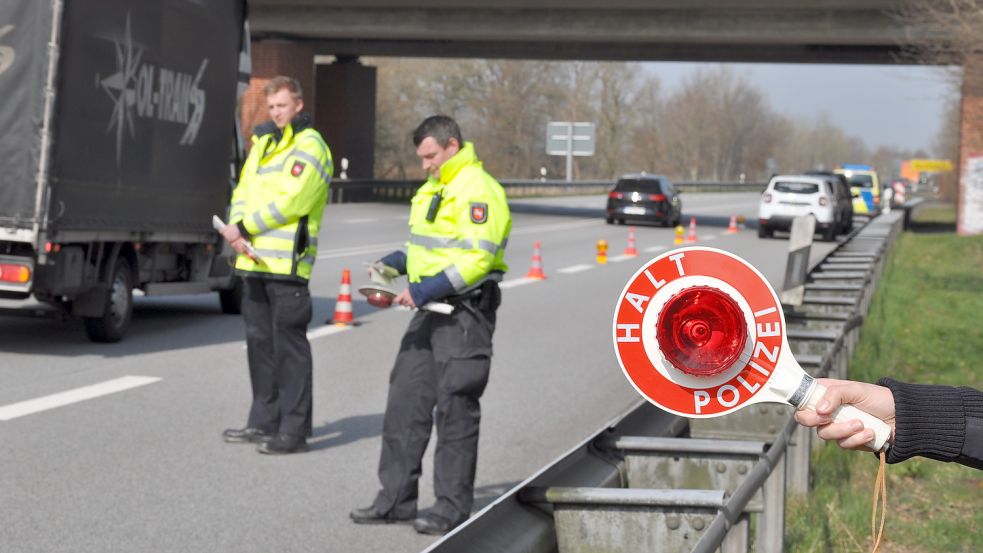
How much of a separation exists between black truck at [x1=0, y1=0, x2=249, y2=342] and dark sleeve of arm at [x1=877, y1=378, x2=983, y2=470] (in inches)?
303

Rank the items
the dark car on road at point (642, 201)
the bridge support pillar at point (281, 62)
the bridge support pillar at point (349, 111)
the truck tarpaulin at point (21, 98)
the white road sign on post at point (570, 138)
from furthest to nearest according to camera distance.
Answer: the white road sign on post at point (570, 138), the bridge support pillar at point (349, 111), the bridge support pillar at point (281, 62), the dark car on road at point (642, 201), the truck tarpaulin at point (21, 98)

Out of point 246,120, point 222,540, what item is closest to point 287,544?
point 222,540

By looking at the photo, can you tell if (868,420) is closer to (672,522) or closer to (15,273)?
(672,522)

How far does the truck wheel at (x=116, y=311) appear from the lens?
12.4 metres

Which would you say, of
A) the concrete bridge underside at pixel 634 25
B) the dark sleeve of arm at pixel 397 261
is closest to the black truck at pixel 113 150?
the dark sleeve of arm at pixel 397 261

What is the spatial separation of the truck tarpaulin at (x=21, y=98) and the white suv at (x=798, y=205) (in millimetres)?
27676

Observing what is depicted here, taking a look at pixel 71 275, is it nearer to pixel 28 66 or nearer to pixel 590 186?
pixel 28 66

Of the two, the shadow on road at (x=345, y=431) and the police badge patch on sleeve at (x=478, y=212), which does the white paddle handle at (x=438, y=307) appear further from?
the shadow on road at (x=345, y=431)

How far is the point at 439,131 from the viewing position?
6.62 metres

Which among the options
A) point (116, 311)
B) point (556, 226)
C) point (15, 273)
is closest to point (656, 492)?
point (15, 273)

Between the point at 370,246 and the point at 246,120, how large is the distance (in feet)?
71.3

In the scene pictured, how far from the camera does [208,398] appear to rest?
10000mm

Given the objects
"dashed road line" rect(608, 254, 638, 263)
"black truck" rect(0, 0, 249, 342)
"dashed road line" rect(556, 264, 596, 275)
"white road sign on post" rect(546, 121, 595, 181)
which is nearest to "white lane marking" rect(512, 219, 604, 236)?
"dashed road line" rect(608, 254, 638, 263)

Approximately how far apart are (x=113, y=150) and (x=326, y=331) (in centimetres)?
304
